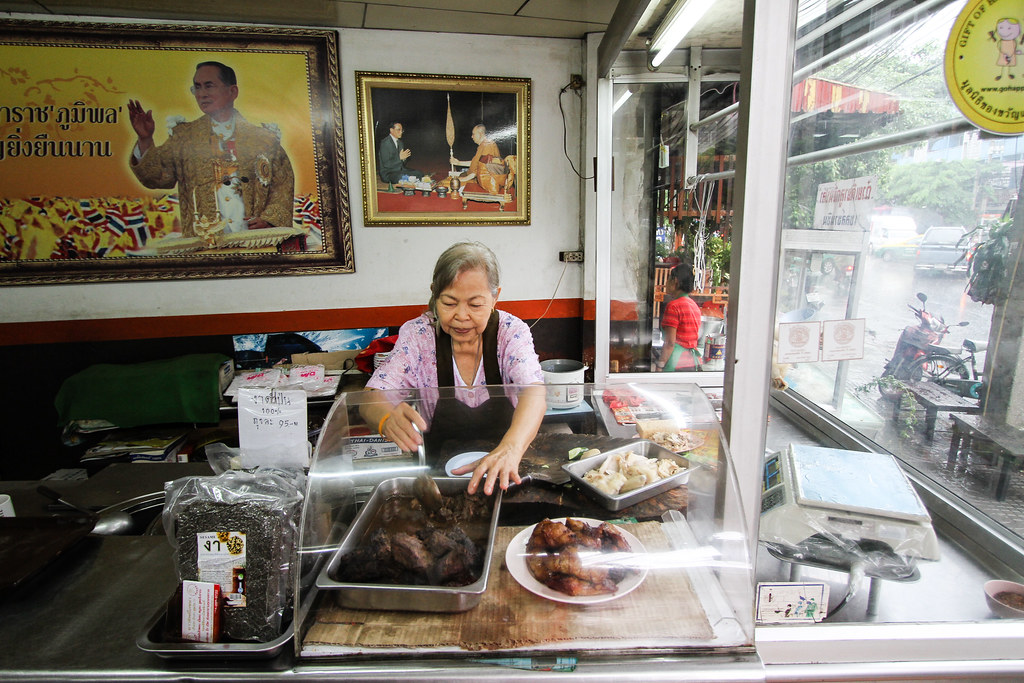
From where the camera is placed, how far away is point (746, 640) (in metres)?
0.96

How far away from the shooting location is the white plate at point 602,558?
3.27 ft

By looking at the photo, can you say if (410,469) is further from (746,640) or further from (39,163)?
(39,163)

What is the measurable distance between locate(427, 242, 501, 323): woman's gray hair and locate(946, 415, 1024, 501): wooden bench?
147 cm

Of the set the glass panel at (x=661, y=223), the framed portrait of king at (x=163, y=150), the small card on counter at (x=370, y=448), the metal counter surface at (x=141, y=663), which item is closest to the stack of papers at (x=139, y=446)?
the framed portrait of king at (x=163, y=150)

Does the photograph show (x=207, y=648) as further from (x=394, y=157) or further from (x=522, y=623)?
(x=394, y=157)

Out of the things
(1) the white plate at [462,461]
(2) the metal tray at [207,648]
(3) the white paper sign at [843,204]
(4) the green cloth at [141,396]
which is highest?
Result: (3) the white paper sign at [843,204]

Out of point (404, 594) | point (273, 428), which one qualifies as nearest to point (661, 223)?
point (273, 428)

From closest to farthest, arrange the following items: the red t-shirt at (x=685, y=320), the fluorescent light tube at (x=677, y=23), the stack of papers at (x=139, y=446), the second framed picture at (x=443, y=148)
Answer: the fluorescent light tube at (x=677, y=23) < the stack of papers at (x=139, y=446) < the red t-shirt at (x=685, y=320) < the second framed picture at (x=443, y=148)

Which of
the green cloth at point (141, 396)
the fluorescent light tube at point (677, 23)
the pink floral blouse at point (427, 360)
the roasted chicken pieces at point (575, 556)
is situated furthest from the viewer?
the green cloth at point (141, 396)

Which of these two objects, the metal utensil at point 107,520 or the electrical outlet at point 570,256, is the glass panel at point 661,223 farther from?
the metal utensil at point 107,520

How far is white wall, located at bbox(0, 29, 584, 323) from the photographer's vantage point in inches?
133

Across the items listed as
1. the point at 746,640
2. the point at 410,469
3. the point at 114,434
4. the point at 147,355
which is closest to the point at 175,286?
the point at 147,355

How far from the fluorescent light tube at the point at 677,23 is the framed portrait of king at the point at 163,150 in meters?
2.10

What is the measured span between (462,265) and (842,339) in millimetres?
1248
